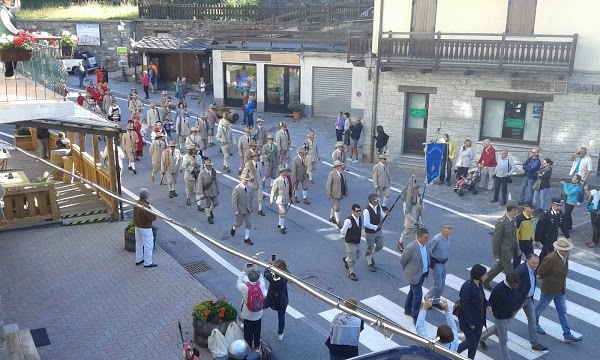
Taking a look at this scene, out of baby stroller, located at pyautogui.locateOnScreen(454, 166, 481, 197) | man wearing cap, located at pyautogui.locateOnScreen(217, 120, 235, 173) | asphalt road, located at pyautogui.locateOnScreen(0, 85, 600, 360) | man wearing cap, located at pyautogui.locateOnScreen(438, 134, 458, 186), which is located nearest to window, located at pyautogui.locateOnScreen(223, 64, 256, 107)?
man wearing cap, located at pyautogui.locateOnScreen(217, 120, 235, 173)

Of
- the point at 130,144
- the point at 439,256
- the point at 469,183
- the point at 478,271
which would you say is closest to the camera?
the point at 478,271

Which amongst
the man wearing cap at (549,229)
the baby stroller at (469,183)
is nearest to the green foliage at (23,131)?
the baby stroller at (469,183)

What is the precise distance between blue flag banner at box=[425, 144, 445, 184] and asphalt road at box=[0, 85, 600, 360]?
6.31ft

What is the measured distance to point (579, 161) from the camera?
54.4ft

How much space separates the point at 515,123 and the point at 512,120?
0.47ft

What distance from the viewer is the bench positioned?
345 inches

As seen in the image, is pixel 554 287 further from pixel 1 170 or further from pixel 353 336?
pixel 1 170

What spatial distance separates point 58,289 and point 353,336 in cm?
667

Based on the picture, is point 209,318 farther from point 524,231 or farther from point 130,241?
point 524,231

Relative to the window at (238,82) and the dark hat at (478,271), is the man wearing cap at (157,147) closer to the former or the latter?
the dark hat at (478,271)

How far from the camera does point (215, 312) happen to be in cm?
981

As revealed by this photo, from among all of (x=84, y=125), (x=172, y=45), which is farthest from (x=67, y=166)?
(x=172, y=45)

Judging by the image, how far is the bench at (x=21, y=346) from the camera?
8766 millimetres

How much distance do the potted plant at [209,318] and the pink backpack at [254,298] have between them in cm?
80
